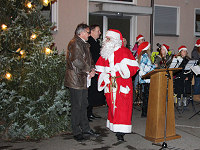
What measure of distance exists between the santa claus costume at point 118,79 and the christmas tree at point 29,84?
105 cm

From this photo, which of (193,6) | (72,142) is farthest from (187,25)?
(72,142)

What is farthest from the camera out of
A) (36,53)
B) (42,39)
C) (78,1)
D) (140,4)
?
(140,4)

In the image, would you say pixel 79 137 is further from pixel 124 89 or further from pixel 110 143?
pixel 124 89

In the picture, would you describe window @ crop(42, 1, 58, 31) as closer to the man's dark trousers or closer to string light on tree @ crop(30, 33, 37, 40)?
string light on tree @ crop(30, 33, 37, 40)

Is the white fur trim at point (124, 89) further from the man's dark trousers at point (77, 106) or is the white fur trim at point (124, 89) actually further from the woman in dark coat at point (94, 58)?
the woman in dark coat at point (94, 58)

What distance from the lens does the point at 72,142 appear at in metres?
6.72

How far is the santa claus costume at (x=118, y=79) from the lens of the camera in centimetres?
658

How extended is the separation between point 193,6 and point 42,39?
1107 centimetres

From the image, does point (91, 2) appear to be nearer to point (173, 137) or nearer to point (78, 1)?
point (78, 1)

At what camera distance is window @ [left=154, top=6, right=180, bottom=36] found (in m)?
16.2

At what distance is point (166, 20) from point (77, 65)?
10.8 meters

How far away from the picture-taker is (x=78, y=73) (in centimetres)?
667

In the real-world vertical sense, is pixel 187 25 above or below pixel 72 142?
above

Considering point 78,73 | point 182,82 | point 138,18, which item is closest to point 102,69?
point 78,73
